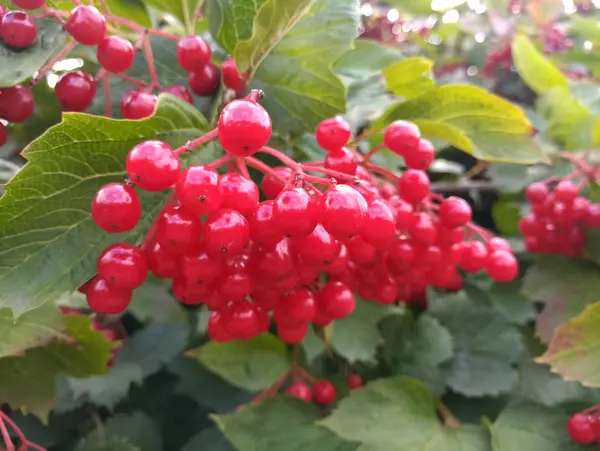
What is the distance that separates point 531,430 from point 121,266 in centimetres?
89

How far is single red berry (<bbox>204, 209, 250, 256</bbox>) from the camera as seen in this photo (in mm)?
641

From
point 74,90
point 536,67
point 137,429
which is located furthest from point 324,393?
point 536,67

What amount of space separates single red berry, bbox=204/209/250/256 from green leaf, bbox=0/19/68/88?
0.40m

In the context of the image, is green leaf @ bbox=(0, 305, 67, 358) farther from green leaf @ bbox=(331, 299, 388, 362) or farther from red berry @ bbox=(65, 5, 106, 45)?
green leaf @ bbox=(331, 299, 388, 362)

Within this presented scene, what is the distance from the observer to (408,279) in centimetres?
107

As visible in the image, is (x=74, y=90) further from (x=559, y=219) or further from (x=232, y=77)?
(x=559, y=219)

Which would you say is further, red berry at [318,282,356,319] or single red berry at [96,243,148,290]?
red berry at [318,282,356,319]

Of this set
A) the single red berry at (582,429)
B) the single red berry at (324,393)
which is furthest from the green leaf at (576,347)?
the single red berry at (324,393)

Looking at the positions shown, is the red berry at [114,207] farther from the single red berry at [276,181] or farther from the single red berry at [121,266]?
the single red berry at [276,181]

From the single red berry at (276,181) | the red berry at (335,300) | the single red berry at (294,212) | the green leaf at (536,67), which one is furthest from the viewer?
the green leaf at (536,67)

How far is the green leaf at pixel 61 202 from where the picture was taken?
67cm

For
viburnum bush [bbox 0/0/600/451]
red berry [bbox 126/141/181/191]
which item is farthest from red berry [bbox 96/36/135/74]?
red berry [bbox 126/141/181/191]

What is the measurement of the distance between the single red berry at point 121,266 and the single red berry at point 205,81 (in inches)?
15.0

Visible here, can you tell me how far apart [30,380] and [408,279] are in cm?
76
